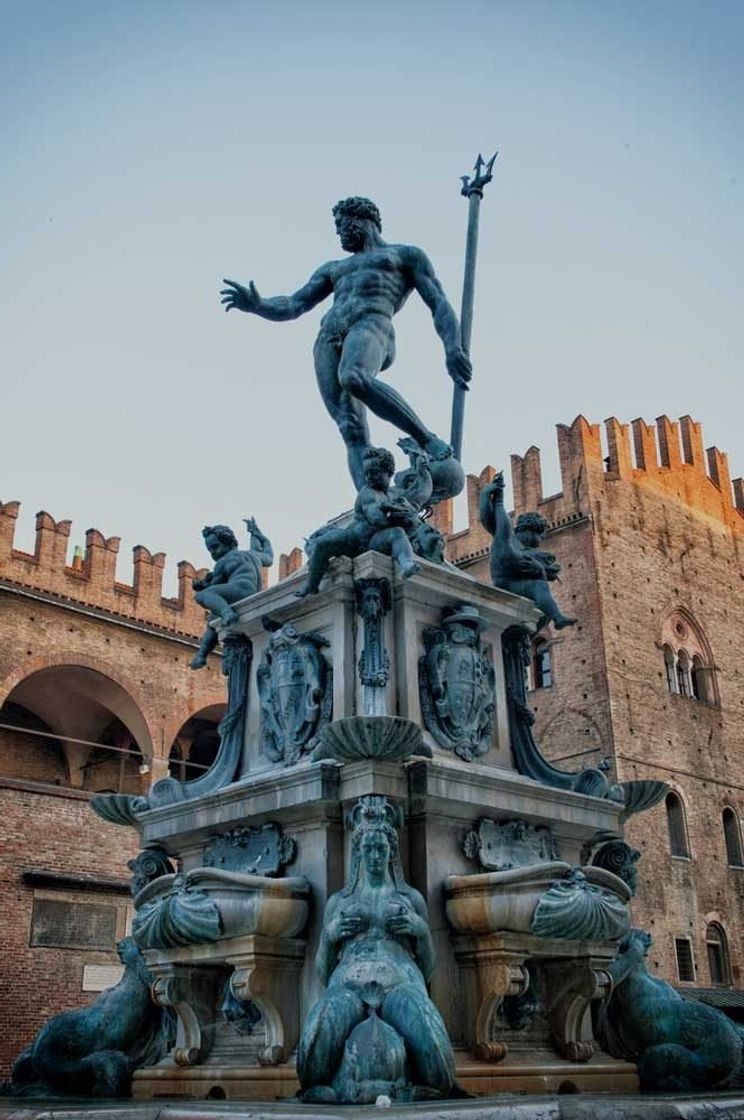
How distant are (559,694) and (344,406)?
961 inches

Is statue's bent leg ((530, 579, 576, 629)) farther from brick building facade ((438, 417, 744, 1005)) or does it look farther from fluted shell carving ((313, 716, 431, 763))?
brick building facade ((438, 417, 744, 1005))

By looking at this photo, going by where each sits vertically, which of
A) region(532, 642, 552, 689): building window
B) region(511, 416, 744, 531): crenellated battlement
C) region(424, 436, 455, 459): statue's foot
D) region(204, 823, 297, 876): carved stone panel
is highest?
region(511, 416, 744, 531): crenellated battlement

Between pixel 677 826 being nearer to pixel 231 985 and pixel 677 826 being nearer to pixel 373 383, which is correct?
pixel 373 383

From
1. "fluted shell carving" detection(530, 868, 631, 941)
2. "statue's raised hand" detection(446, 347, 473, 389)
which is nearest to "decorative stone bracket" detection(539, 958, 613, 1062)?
"fluted shell carving" detection(530, 868, 631, 941)

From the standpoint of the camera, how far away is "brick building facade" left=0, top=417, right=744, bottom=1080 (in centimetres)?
2270

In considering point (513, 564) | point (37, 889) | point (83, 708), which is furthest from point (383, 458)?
point (83, 708)

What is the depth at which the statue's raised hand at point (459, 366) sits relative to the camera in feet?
24.1

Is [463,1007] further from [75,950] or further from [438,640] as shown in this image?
[75,950]

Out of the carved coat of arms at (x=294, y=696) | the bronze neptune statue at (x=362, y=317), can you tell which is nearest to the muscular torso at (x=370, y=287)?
the bronze neptune statue at (x=362, y=317)

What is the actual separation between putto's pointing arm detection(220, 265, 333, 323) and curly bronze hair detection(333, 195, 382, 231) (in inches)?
14.8

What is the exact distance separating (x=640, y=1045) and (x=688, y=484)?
31889 mm

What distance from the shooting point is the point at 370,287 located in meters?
7.29

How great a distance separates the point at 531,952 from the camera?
520 centimetres

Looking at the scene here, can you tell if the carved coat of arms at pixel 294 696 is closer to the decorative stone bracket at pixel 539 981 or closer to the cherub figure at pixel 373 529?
the cherub figure at pixel 373 529
